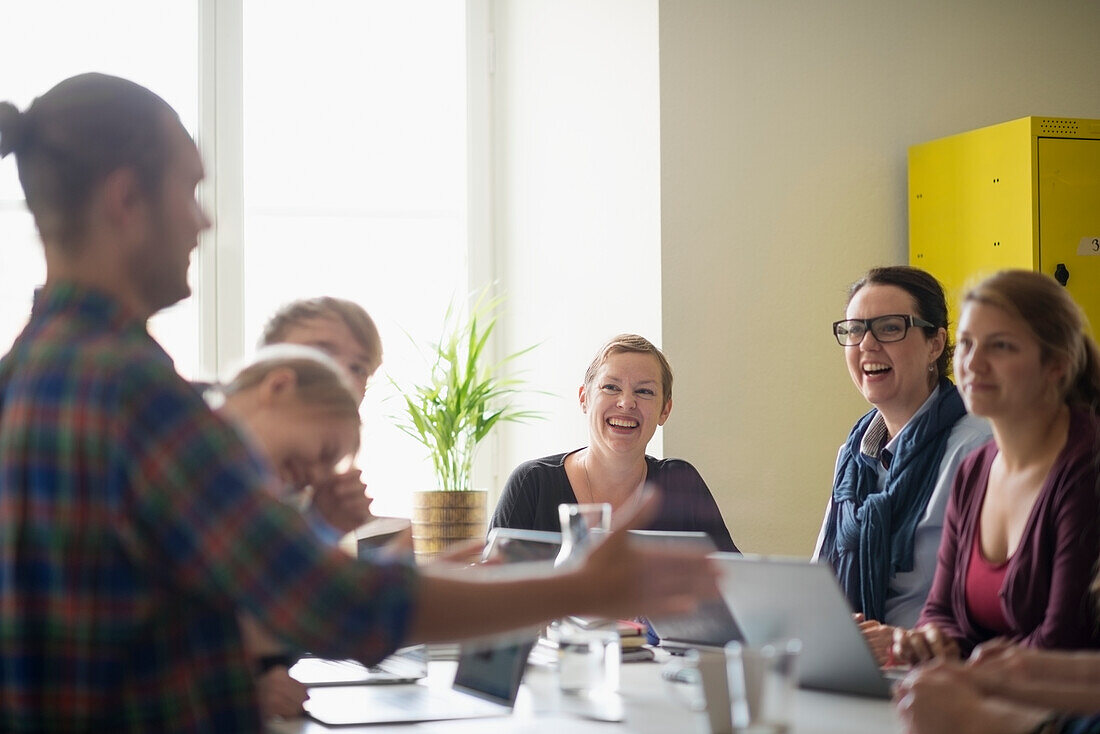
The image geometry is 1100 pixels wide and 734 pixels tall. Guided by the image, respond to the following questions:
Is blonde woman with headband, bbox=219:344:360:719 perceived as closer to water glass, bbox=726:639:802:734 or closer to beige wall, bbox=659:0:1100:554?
water glass, bbox=726:639:802:734

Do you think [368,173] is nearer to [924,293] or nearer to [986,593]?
[924,293]

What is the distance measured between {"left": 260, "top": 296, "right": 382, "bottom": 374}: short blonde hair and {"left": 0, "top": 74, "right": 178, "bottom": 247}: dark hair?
47.1 inches

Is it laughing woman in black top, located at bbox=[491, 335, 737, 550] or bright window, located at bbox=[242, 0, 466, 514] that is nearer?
laughing woman in black top, located at bbox=[491, 335, 737, 550]

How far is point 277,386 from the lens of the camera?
1.48m

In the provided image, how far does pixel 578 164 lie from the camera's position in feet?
A: 14.0

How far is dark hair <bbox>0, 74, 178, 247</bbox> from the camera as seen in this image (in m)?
1.08

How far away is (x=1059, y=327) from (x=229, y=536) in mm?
1691

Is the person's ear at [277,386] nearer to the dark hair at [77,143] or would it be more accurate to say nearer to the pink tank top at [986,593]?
the dark hair at [77,143]

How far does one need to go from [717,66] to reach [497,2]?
1.13m

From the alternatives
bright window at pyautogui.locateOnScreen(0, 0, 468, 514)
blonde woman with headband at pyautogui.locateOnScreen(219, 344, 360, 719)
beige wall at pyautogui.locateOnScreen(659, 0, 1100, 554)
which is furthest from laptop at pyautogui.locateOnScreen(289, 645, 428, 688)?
bright window at pyautogui.locateOnScreen(0, 0, 468, 514)

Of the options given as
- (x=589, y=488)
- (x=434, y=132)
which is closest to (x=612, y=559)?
(x=589, y=488)

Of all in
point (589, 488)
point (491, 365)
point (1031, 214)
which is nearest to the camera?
point (589, 488)

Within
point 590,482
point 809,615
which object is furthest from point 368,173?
point 809,615

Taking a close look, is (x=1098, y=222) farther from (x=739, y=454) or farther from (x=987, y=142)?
(x=739, y=454)
